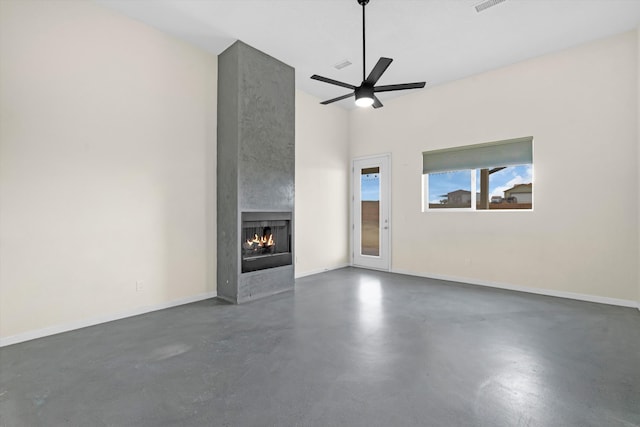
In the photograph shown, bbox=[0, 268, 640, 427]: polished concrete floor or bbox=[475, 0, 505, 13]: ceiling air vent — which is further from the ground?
bbox=[475, 0, 505, 13]: ceiling air vent

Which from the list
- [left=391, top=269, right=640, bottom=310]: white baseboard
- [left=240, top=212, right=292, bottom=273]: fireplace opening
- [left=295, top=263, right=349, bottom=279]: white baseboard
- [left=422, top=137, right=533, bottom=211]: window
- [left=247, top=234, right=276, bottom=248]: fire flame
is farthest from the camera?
[left=295, top=263, right=349, bottom=279]: white baseboard

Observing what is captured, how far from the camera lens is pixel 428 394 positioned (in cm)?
196

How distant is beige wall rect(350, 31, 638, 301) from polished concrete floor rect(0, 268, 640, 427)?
0.78 metres

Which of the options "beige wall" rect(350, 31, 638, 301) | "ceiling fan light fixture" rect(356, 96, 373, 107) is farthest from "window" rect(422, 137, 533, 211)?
"ceiling fan light fixture" rect(356, 96, 373, 107)

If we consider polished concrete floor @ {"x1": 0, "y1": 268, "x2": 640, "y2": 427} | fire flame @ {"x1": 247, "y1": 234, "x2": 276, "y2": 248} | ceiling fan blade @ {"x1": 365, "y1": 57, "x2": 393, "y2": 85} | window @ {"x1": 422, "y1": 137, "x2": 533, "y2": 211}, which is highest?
ceiling fan blade @ {"x1": 365, "y1": 57, "x2": 393, "y2": 85}

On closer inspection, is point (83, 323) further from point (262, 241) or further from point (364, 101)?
point (364, 101)

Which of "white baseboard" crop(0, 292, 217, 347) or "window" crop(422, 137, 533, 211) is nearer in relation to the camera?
"white baseboard" crop(0, 292, 217, 347)

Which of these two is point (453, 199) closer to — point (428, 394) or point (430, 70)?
point (430, 70)

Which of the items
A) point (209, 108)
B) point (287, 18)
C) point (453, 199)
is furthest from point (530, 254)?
point (209, 108)

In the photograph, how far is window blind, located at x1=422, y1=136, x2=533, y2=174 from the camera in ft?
14.9

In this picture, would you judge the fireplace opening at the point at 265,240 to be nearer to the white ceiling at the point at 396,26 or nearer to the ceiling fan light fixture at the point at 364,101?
the ceiling fan light fixture at the point at 364,101

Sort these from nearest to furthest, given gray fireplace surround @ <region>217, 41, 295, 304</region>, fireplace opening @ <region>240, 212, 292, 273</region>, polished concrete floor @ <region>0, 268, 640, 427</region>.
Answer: polished concrete floor @ <region>0, 268, 640, 427</region>
gray fireplace surround @ <region>217, 41, 295, 304</region>
fireplace opening @ <region>240, 212, 292, 273</region>

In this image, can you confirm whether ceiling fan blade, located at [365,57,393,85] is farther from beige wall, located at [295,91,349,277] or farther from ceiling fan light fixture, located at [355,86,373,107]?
beige wall, located at [295,91,349,277]

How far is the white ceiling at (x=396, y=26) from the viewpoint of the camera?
327cm
